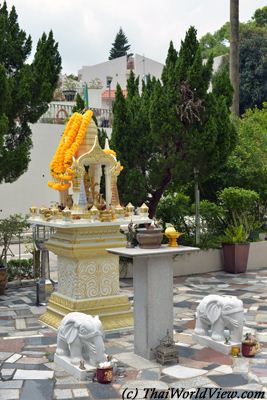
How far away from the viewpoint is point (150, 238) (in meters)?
6.88

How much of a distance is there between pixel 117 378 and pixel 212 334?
5.73 feet

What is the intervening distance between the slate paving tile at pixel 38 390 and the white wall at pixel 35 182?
13.4 m

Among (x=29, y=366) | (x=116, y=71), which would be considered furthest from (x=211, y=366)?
(x=116, y=71)

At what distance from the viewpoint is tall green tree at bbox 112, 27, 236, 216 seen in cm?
1218

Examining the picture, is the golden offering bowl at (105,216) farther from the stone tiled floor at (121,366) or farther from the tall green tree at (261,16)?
the tall green tree at (261,16)

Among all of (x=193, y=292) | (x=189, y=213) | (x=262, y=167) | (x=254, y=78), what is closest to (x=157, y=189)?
(x=189, y=213)

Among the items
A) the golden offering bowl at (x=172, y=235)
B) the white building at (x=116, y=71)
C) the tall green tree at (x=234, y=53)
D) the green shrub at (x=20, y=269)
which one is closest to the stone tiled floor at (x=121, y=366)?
the golden offering bowl at (x=172, y=235)

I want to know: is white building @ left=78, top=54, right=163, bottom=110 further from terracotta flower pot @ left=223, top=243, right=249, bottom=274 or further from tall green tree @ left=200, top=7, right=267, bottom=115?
terracotta flower pot @ left=223, top=243, right=249, bottom=274

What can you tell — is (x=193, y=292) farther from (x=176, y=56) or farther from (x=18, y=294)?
(x=176, y=56)

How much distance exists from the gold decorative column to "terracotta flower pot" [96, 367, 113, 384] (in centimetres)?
229

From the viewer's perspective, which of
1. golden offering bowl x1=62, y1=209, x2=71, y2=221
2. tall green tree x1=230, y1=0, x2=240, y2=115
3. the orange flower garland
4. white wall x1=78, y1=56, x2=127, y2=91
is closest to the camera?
golden offering bowl x1=62, y1=209, x2=71, y2=221

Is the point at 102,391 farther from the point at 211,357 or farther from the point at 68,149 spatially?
the point at 68,149

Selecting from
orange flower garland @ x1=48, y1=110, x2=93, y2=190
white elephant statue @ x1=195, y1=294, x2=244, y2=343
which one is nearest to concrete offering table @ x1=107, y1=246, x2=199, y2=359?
white elephant statue @ x1=195, y1=294, x2=244, y2=343

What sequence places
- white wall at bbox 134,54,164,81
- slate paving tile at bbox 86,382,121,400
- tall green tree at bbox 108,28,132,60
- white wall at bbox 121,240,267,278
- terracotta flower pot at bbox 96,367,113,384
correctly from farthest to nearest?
1. tall green tree at bbox 108,28,132,60
2. white wall at bbox 134,54,164,81
3. white wall at bbox 121,240,267,278
4. terracotta flower pot at bbox 96,367,113,384
5. slate paving tile at bbox 86,382,121,400
